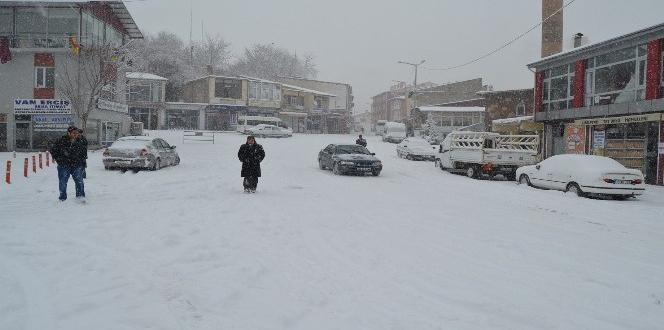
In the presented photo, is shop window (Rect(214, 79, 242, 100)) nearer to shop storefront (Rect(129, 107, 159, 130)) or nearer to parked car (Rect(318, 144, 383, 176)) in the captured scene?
shop storefront (Rect(129, 107, 159, 130))

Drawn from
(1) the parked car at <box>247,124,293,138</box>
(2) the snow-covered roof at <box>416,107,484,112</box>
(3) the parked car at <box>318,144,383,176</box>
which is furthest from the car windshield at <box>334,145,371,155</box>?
(2) the snow-covered roof at <box>416,107,484,112</box>

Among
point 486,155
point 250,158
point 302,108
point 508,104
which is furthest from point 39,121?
point 302,108

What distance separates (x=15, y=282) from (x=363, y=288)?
3677 mm

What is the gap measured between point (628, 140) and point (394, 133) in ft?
95.2

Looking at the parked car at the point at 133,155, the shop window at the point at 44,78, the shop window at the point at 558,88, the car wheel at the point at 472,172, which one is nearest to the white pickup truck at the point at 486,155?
the car wheel at the point at 472,172

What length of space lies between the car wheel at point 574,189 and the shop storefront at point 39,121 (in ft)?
90.5

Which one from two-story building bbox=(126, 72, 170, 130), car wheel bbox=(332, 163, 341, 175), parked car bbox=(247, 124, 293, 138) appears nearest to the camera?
car wheel bbox=(332, 163, 341, 175)

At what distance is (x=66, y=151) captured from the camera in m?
10.7

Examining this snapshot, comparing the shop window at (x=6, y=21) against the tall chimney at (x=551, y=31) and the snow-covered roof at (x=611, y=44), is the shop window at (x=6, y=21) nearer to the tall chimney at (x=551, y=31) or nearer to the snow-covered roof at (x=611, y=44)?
the snow-covered roof at (x=611, y=44)

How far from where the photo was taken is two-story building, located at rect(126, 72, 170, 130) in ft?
177

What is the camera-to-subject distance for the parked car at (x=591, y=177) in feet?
45.7

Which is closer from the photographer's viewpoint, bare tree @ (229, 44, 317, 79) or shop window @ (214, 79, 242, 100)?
shop window @ (214, 79, 242, 100)

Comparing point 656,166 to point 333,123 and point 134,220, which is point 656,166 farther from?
point 333,123

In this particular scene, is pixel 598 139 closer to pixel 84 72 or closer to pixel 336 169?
pixel 336 169
